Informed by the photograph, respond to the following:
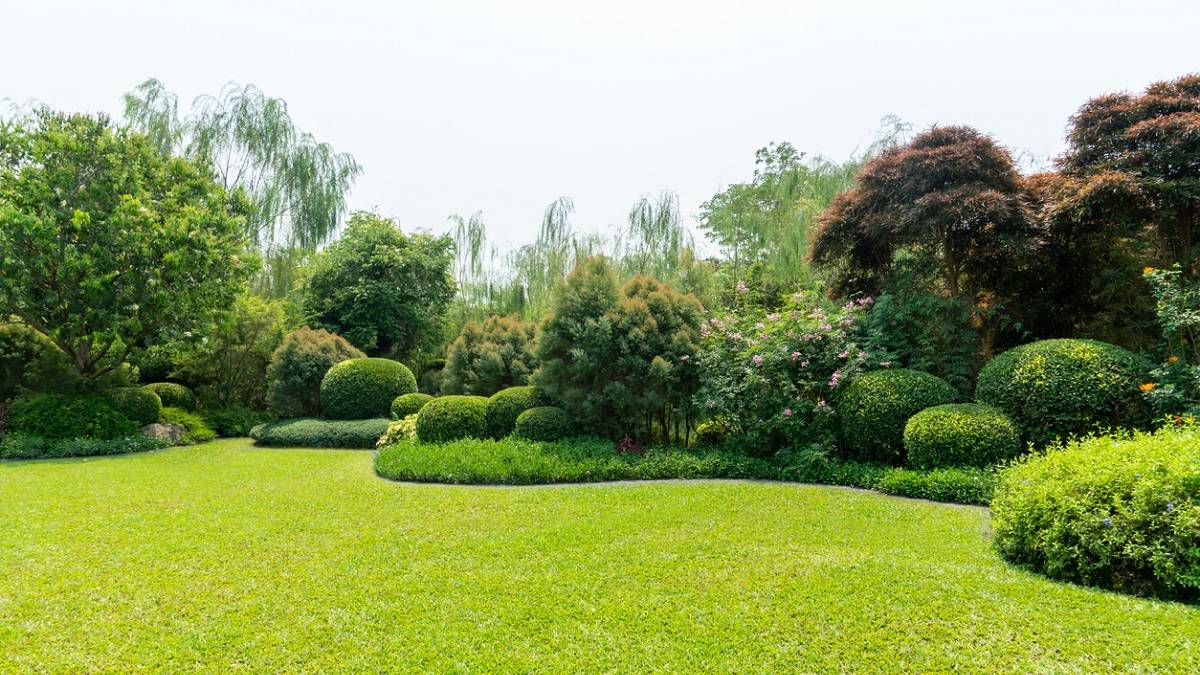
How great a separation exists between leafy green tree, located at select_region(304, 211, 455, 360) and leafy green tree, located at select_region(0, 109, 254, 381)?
161 inches

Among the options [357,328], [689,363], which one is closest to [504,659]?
[689,363]

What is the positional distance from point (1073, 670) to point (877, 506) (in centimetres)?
328

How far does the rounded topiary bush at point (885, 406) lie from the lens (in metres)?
7.48

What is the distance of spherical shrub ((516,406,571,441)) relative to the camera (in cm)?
936

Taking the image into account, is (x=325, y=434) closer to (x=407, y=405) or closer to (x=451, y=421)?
(x=407, y=405)

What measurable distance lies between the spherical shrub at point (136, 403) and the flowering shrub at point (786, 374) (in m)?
11.6

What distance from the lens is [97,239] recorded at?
11305 mm

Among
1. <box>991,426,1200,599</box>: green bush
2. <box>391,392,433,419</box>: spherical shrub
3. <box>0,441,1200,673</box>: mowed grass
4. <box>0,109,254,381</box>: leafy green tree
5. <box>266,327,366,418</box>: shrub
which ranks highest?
<box>0,109,254,381</box>: leafy green tree

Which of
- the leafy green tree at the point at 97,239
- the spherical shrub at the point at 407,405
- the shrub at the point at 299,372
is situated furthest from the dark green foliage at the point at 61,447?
the spherical shrub at the point at 407,405

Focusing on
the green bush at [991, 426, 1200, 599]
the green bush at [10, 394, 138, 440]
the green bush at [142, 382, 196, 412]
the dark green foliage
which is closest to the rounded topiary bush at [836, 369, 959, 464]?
the green bush at [991, 426, 1200, 599]

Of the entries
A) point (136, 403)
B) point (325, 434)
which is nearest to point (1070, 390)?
point (325, 434)

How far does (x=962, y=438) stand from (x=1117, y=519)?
2923 millimetres

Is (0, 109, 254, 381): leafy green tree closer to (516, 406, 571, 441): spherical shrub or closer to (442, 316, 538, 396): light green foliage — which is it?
(442, 316, 538, 396): light green foliage

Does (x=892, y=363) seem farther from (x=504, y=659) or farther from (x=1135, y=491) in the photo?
(x=504, y=659)
